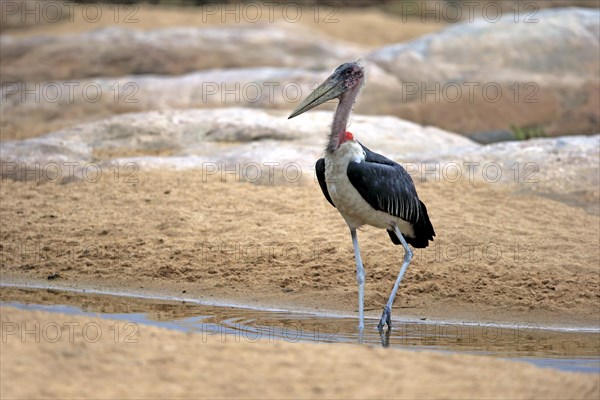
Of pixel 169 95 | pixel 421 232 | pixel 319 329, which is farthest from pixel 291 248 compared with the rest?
pixel 169 95

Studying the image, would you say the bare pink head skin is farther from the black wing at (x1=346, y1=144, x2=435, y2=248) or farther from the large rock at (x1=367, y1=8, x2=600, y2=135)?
the large rock at (x1=367, y1=8, x2=600, y2=135)

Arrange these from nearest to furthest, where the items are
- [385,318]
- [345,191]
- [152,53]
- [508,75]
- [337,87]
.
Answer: [385,318]
[345,191]
[337,87]
[508,75]
[152,53]

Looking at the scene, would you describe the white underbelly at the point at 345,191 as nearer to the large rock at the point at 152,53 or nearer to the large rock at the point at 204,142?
the large rock at the point at 204,142

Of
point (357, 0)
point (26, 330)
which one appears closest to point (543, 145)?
point (26, 330)

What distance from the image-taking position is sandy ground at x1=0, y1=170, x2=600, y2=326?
986cm

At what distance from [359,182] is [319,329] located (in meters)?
1.18

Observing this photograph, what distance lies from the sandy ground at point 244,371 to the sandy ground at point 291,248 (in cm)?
253

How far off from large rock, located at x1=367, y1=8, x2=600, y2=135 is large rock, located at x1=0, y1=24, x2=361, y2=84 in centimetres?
340

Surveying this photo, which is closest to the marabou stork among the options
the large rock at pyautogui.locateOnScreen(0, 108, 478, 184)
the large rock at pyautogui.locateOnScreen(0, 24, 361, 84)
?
the large rock at pyautogui.locateOnScreen(0, 108, 478, 184)

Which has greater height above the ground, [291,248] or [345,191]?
[345,191]

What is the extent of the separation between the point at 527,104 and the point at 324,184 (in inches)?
353

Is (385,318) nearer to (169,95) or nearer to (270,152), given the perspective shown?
(270,152)

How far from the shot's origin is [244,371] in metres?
6.66

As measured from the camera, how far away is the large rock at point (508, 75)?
1716cm
